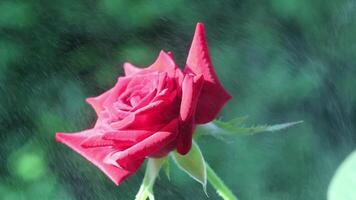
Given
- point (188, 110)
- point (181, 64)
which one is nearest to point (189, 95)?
point (188, 110)

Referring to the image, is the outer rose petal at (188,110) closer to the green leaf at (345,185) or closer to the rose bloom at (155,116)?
the rose bloom at (155,116)

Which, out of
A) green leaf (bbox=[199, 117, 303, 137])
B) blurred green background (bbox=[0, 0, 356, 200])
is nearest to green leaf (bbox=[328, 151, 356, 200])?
green leaf (bbox=[199, 117, 303, 137])

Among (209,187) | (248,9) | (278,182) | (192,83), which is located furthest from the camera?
(248,9)

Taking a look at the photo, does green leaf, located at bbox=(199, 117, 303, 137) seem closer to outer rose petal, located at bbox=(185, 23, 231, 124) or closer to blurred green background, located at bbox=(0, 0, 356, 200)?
outer rose petal, located at bbox=(185, 23, 231, 124)

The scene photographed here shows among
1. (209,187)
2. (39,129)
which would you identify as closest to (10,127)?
(39,129)

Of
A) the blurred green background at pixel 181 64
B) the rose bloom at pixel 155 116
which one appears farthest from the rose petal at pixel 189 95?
the blurred green background at pixel 181 64

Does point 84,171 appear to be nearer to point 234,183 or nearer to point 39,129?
point 39,129

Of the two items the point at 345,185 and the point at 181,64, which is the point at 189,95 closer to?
the point at 345,185
